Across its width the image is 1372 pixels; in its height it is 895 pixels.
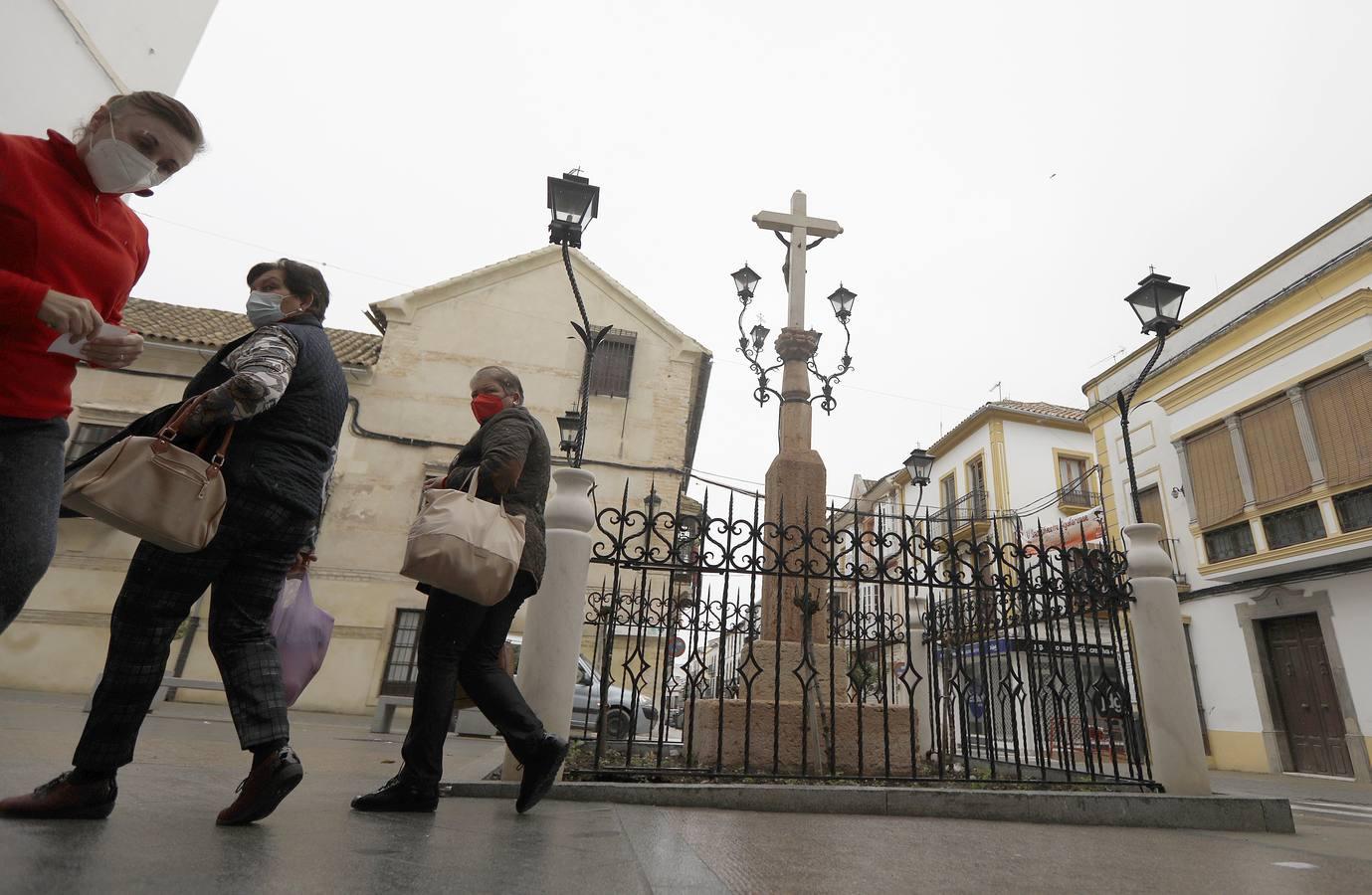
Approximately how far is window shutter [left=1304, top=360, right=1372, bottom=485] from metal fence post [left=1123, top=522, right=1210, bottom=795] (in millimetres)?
9891

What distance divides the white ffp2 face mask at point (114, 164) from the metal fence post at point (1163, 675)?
5640 millimetres

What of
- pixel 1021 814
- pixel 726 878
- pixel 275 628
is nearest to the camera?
pixel 726 878

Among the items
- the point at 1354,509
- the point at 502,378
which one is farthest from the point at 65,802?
the point at 1354,509

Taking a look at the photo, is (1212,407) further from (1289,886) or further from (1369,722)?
(1289,886)

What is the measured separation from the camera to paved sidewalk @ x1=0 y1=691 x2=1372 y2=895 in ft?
4.99

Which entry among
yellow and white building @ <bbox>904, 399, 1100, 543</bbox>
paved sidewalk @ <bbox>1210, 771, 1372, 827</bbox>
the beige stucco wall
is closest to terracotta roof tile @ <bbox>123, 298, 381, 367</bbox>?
the beige stucco wall

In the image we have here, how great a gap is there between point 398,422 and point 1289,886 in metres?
15.1

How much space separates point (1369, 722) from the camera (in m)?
10.7

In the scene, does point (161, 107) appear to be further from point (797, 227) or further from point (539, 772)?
point (797, 227)

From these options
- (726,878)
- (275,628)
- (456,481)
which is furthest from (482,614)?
(726,878)

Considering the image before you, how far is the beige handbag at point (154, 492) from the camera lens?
1.81 metres

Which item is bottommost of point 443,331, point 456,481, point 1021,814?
point 1021,814

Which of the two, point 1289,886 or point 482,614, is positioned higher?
point 482,614

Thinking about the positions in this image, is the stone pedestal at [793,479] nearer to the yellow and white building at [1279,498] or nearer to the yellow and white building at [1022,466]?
the yellow and white building at [1279,498]
